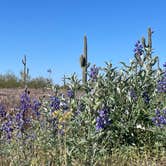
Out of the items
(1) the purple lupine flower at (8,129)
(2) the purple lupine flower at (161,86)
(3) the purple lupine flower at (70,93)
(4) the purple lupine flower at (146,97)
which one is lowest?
(1) the purple lupine flower at (8,129)

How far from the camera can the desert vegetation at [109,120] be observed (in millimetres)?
5879

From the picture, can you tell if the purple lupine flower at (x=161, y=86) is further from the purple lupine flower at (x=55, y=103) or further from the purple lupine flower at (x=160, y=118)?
the purple lupine flower at (x=55, y=103)

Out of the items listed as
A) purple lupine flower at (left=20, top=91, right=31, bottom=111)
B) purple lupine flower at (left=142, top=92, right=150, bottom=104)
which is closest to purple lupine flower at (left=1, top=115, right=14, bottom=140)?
purple lupine flower at (left=20, top=91, right=31, bottom=111)

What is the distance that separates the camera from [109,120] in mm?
5918

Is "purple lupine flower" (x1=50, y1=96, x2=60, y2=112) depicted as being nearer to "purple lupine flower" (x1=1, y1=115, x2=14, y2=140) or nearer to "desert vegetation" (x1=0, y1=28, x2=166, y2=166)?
"desert vegetation" (x1=0, y1=28, x2=166, y2=166)

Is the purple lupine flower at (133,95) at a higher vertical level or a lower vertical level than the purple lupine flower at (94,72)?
lower

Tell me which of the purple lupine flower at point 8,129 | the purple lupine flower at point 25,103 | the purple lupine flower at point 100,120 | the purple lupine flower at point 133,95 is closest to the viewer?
the purple lupine flower at point 100,120

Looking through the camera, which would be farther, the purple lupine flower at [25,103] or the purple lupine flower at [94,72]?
the purple lupine flower at [94,72]

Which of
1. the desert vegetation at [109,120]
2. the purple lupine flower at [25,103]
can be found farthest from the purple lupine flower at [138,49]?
the purple lupine flower at [25,103]

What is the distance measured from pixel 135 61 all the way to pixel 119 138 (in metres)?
1.09

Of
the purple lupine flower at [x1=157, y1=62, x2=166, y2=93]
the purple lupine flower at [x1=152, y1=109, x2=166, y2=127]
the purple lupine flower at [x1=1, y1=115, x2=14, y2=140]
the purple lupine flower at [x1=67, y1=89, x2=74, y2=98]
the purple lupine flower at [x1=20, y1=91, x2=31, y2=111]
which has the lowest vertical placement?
the purple lupine flower at [x1=1, y1=115, x2=14, y2=140]

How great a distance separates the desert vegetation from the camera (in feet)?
19.3

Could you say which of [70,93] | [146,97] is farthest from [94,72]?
[146,97]

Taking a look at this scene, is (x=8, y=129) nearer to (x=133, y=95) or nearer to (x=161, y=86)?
(x=133, y=95)
